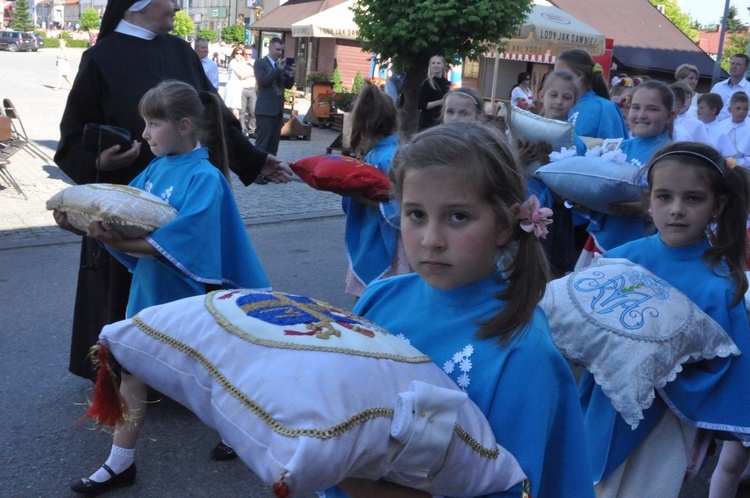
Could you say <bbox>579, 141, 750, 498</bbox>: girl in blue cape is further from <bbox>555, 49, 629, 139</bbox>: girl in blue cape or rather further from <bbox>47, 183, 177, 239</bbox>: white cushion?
<bbox>555, 49, 629, 139</bbox>: girl in blue cape

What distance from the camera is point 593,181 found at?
3824 mm

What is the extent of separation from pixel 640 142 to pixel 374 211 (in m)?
1.52

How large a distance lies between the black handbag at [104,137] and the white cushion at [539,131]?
2.04m

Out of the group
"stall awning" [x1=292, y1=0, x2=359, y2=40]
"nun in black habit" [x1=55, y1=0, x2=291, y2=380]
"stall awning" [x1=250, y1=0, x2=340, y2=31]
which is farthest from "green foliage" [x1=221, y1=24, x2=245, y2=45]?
"nun in black habit" [x1=55, y1=0, x2=291, y2=380]

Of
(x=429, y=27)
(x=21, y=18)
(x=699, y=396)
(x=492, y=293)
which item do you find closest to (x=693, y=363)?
(x=699, y=396)

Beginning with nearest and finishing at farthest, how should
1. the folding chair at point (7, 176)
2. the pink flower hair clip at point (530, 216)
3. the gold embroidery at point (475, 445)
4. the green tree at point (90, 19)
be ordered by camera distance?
the gold embroidery at point (475, 445) < the pink flower hair clip at point (530, 216) < the folding chair at point (7, 176) < the green tree at point (90, 19)

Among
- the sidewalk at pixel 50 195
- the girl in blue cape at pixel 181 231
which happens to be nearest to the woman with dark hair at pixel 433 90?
the sidewalk at pixel 50 195

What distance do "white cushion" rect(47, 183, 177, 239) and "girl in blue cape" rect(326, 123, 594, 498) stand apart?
5.66 feet

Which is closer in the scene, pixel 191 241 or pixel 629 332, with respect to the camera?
pixel 629 332

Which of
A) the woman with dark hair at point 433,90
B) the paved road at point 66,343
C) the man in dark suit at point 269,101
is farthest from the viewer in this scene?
the man in dark suit at point 269,101

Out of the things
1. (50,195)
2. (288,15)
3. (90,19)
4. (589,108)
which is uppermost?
(90,19)

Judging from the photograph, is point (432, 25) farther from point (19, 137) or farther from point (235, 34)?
point (235, 34)

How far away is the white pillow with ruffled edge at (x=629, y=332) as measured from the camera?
2.36 m

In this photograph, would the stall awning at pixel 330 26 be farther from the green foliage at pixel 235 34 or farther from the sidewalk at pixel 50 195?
the green foliage at pixel 235 34
